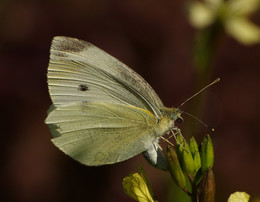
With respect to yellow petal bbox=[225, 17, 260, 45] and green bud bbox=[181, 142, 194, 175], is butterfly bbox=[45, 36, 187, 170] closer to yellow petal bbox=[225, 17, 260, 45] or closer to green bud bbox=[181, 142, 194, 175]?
green bud bbox=[181, 142, 194, 175]

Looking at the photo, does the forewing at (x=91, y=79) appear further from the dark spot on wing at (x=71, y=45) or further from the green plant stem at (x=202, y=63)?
the green plant stem at (x=202, y=63)

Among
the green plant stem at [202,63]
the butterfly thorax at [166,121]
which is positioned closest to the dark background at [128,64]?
the green plant stem at [202,63]

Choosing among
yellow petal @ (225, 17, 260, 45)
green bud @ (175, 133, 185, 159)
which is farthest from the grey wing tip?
yellow petal @ (225, 17, 260, 45)

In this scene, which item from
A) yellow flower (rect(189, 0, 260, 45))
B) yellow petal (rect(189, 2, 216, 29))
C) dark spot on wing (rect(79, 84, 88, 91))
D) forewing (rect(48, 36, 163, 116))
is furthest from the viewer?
yellow flower (rect(189, 0, 260, 45))

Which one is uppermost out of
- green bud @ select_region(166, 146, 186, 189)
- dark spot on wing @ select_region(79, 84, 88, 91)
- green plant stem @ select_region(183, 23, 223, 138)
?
green plant stem @ select_region(183, 23, 223, 138)

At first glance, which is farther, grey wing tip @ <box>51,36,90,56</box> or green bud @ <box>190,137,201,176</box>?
grey wing tip @ <box>51,36,90,56</box>
